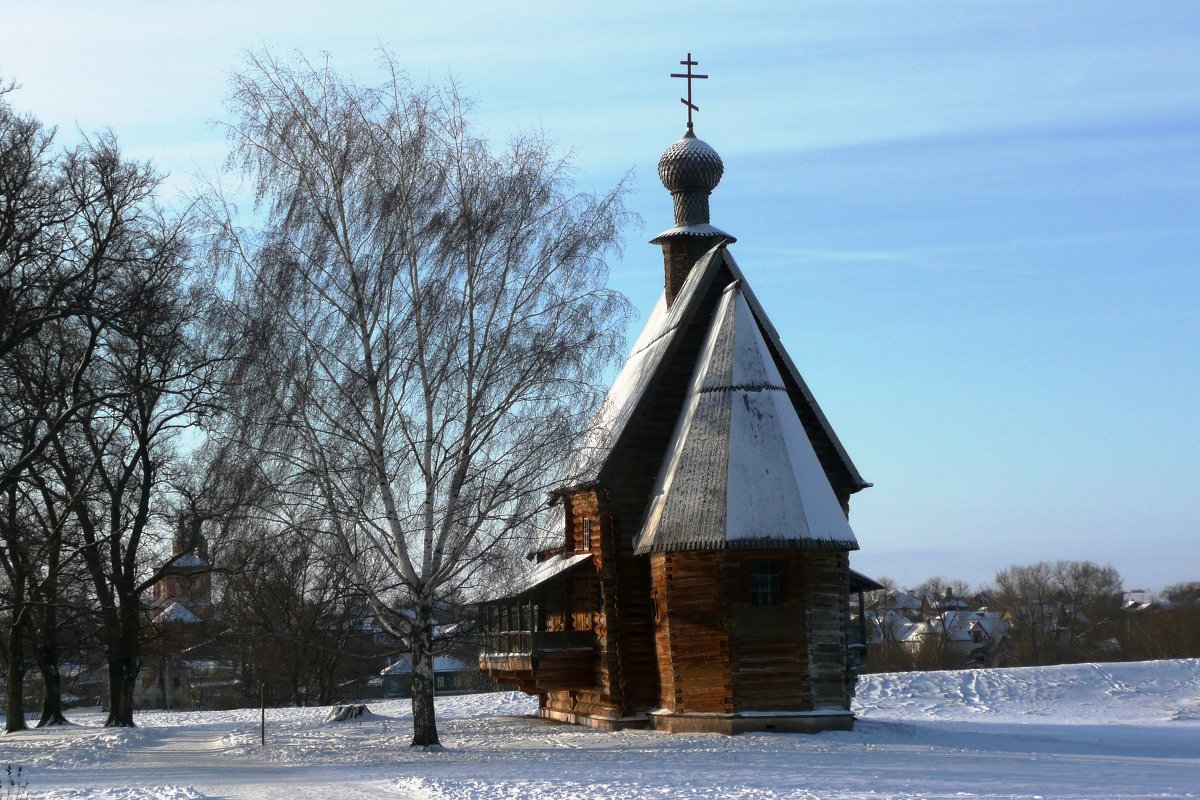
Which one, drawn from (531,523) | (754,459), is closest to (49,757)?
(531,523)

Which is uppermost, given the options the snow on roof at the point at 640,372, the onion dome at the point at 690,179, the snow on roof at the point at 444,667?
the onion dome at the point at 690,179

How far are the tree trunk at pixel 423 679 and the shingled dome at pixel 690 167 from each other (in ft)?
38.9

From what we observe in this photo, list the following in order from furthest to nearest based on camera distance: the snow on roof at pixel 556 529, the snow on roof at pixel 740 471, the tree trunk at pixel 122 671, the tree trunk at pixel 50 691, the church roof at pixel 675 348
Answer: the tree trunk at pixel 50 691 → the tree trunk at pixel 122 671 → the snow on roof at pixel 556 529 → the church roof at pixel 675 348 → the snow on roof at pixel 740 471

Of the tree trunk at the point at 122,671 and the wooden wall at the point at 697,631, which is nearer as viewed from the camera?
the wooden wall at the point at 697,631

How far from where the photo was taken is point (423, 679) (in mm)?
20812

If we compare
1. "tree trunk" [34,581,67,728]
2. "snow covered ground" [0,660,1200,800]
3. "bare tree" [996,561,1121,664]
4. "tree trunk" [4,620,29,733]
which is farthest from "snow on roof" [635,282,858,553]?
"bare tree" [996,561,1121,664]

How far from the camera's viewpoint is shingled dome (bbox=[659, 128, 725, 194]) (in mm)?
28219

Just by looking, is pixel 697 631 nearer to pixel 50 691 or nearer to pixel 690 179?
pixel 690 179

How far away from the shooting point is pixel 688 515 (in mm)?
21844

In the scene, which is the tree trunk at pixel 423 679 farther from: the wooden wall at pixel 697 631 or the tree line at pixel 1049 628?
the tree line at pixel 1049 628

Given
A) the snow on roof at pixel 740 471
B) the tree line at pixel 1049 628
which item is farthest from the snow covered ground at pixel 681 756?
the tree line at pixel 1049 628

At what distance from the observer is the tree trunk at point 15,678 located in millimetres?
26719

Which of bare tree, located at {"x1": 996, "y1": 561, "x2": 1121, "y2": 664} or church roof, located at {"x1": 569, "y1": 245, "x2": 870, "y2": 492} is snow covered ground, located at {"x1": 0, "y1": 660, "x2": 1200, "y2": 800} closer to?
church roof, located at {"x1": 569, "y1": 245, "x2": 870, "y2": 492}

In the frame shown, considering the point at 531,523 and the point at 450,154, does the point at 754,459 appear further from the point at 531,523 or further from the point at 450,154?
the point at 450,154
